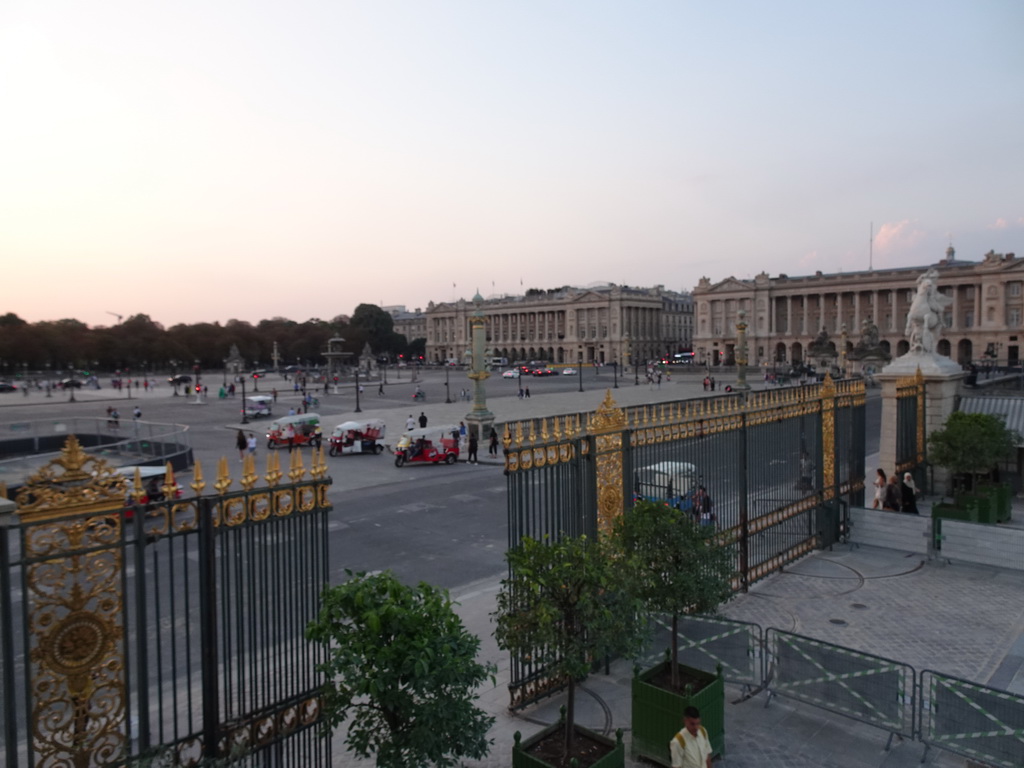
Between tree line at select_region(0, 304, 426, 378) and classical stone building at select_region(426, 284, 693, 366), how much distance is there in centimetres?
1647

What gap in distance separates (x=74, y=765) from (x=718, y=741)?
530cm

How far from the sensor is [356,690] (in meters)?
4.82

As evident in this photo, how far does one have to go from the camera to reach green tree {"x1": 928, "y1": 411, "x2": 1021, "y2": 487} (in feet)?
51.0

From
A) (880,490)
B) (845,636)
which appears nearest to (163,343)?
(880,490)

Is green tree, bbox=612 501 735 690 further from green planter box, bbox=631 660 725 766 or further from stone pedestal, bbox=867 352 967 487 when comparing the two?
stone pedestal, bbox=867 352 967 487

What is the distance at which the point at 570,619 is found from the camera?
6.25 m

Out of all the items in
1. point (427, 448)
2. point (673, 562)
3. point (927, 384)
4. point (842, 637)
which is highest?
point (927, 384)

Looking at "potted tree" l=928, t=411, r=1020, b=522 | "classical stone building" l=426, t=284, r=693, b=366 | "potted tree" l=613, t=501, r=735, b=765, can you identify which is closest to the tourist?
"potted tree" l=928, t=411, r=1020, b=522

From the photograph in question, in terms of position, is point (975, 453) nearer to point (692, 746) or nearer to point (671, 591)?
point (671, 591)

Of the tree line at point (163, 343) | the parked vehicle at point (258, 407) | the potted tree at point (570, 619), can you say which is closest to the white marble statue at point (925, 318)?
the potted tree at point (570, 619)

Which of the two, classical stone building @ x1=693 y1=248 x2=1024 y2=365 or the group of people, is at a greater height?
classical stone building @ x1=693 y1=248 x2=1024 y2=365

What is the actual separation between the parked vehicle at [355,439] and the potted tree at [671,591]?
23551 mm

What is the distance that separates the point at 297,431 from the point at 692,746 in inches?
1070

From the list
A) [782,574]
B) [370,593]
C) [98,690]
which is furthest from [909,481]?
[98,690]
